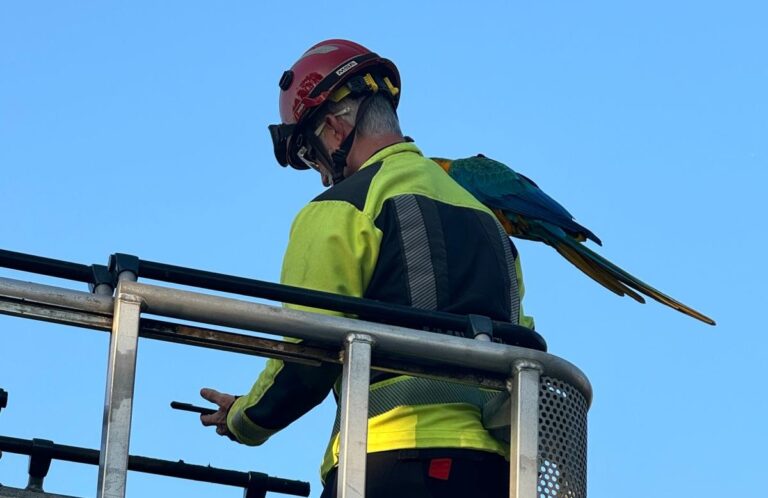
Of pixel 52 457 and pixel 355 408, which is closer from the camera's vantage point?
pixel 355 408

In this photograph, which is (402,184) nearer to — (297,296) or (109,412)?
(297,296)

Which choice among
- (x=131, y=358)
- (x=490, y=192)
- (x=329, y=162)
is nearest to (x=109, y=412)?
(x=131, y=358)

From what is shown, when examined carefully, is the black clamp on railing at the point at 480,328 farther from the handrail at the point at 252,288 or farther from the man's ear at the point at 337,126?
the man's ear at the point at 337,126

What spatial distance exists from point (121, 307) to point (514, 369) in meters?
1.03

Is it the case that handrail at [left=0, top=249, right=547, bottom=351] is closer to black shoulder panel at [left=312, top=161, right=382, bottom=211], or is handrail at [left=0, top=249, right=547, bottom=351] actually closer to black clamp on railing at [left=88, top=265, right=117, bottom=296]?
black clamp on railing at [left=88, top=265, right=117, bottom=296]

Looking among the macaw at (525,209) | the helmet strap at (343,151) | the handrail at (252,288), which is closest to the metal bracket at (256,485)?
the handrail at (252,288)

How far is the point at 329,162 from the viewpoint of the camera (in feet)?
22.4

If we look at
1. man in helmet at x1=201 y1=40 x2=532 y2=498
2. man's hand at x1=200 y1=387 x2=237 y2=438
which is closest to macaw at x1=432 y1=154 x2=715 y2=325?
man in helmet at x1=201 y1=40 x2=532 y2=498

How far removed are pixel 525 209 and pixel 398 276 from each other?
5994 mm

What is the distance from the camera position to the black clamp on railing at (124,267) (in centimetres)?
444

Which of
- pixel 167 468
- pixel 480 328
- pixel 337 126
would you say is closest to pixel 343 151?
pixel 337 126

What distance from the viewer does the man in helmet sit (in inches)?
209

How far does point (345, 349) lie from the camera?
447cm

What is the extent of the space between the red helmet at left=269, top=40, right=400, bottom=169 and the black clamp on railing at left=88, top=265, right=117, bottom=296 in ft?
8.24
